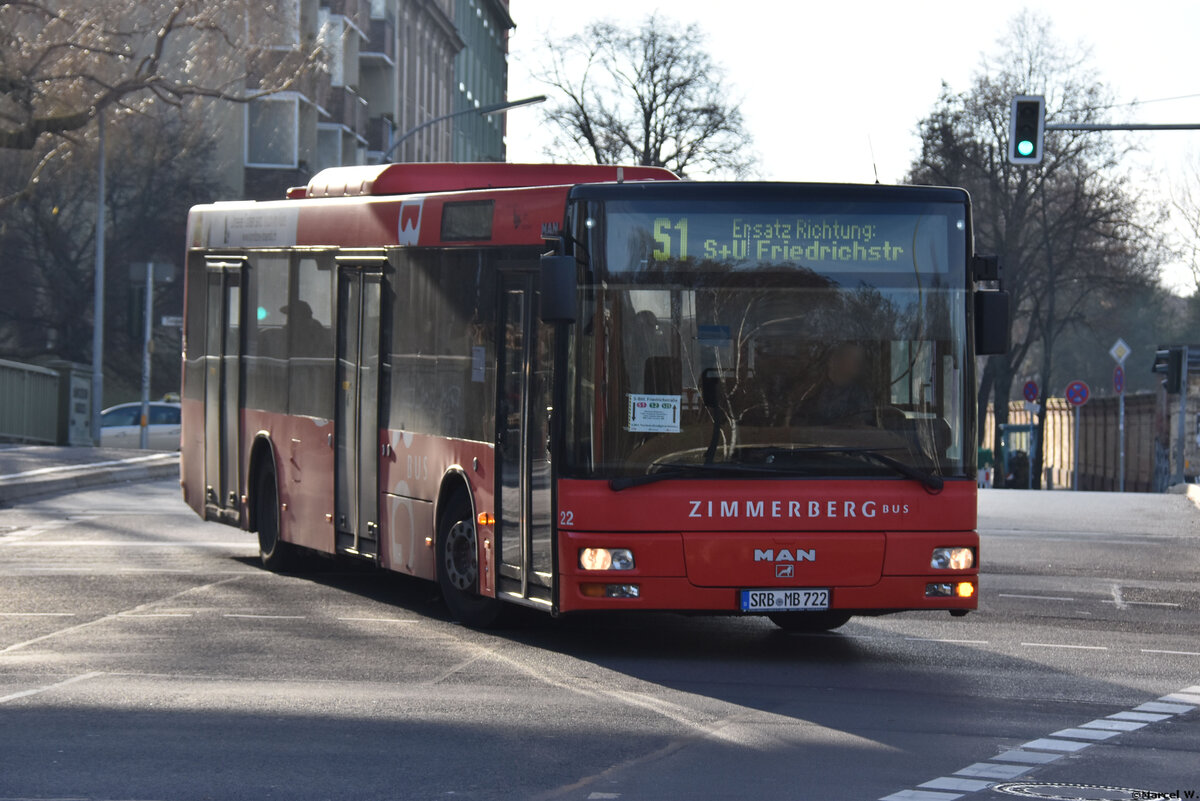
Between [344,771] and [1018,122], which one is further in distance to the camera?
[1018,122]

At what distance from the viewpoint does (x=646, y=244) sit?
438 inches

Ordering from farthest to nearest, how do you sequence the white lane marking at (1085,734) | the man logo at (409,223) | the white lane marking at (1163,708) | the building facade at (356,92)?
the building facade at (356,92) → the man logo at (409,223) → the white lane marking at (1163,708) → the white lane marking at (1085,734)

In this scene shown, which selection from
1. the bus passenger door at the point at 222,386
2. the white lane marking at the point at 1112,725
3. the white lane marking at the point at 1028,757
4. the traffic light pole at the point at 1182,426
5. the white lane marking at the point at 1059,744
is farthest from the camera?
the traffic light pole at the point at 1182,426

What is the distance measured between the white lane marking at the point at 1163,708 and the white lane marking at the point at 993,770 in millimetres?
1950

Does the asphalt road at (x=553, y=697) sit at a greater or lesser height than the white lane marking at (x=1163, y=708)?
greater

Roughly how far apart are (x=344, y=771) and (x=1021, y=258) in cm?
5875

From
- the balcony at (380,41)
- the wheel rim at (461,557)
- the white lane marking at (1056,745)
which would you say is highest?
the balcony at (380,41)

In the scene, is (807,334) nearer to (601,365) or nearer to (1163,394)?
(601,365)

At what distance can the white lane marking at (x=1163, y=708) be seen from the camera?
32.3ft

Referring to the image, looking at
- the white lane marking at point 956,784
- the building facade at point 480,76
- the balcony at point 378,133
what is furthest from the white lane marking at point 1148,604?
the building facade at point 480,76

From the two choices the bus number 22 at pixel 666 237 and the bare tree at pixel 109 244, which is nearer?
the bus number 22 at pixel 666 237

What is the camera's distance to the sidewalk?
26625mm

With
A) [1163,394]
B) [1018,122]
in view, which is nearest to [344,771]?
[1018,122]

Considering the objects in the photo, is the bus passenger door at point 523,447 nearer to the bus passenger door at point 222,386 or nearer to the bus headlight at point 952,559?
the bus headlight at point 952,559
